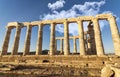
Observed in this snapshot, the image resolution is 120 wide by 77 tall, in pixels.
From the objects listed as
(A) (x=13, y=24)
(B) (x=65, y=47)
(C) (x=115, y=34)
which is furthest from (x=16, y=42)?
(C) (x=115, y=34)

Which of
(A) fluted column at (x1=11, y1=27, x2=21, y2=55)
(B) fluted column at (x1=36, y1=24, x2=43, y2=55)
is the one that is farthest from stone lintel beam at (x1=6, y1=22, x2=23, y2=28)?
(B) fluted column at (x1=36, y1=24, x2=43, y2=55)

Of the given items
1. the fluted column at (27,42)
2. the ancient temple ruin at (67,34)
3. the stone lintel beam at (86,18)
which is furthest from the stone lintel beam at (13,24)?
the stone lintel beam at (86,18)

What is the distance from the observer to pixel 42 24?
29.0m

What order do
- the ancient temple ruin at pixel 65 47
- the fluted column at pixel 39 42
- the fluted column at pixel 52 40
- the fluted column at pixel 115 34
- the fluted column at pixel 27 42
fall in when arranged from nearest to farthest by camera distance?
the ancient temple ruin at pixel 65 47 < the fluted column at pixel 115 34 < the fluted column at pixel 52 40 < the fluted column at pixel 39 42 < the fluted column at pixel 27 42

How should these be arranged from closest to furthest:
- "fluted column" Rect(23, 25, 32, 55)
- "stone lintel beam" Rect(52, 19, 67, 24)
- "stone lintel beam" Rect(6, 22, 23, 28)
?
"stone lintel beam" Rect(52, 19, 67, 24) < "fluted column" Rect(23, 25, 32, 55) < "stone lintel beam" Rect(6, 22, 23, 28)

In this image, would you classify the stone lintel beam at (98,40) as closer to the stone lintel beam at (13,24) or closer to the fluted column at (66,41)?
the fluted column at (66,41)

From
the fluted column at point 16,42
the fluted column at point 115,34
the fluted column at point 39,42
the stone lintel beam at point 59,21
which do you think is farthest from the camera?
the fluted column at point 16,42

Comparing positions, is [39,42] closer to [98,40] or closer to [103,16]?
[98,40]

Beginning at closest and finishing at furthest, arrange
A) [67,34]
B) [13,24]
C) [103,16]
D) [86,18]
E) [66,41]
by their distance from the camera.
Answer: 1. [103,16]
2. [66,41]
3. [86,18]
4. [67,34]
5. [13,24]

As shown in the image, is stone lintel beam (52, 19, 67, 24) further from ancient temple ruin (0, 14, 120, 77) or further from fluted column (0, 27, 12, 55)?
fluted column (0, 27, 12, 55)

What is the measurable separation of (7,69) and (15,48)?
17644 mm

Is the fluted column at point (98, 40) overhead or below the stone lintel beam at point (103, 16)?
below

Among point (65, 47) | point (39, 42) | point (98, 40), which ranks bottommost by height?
point (65, 47)

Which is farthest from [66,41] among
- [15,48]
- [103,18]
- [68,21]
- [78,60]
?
[15,48]
